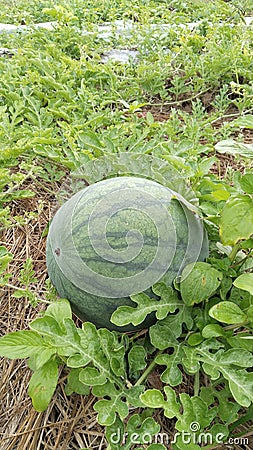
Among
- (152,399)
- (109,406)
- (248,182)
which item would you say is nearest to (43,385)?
(109,406)

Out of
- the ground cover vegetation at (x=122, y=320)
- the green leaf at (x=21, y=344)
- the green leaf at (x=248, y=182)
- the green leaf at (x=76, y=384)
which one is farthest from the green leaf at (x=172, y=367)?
the green leaf at (x=248, y=182)

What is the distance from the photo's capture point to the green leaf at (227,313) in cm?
138

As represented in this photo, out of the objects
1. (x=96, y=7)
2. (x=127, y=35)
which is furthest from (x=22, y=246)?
(x=96, y=7)

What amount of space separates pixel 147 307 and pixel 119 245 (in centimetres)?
21

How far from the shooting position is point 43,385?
1425mm

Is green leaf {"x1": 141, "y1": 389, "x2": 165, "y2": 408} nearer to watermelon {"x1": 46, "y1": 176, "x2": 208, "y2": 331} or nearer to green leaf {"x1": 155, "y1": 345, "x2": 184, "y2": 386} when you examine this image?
green leaf {"x1": 155, "y1": 345, "x2": 184, "y2": 386}

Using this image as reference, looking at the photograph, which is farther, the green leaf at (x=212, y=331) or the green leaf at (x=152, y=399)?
the green leaf at (x=212, y=331)

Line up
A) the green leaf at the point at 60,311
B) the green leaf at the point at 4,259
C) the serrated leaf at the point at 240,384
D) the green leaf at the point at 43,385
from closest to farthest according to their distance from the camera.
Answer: the serrated leaf at the point at 240,384 → the green leaf at the point at 43,385 → the green leaf at the point at 60,311 → the green leaf at the point at 4,259

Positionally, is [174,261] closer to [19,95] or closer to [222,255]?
[222,255]

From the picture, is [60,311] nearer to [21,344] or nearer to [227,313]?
[21,344]

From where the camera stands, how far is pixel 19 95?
2.78 metres

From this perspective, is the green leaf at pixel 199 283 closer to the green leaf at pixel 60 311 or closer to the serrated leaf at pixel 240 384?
the serrated leaf at pixel 240 384

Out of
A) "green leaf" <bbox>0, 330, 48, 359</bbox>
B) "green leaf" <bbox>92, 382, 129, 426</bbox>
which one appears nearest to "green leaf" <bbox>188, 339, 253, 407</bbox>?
"green leaf" <bbox>92, 382, 129, 426</bbox>

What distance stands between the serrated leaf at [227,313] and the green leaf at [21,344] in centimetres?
51
